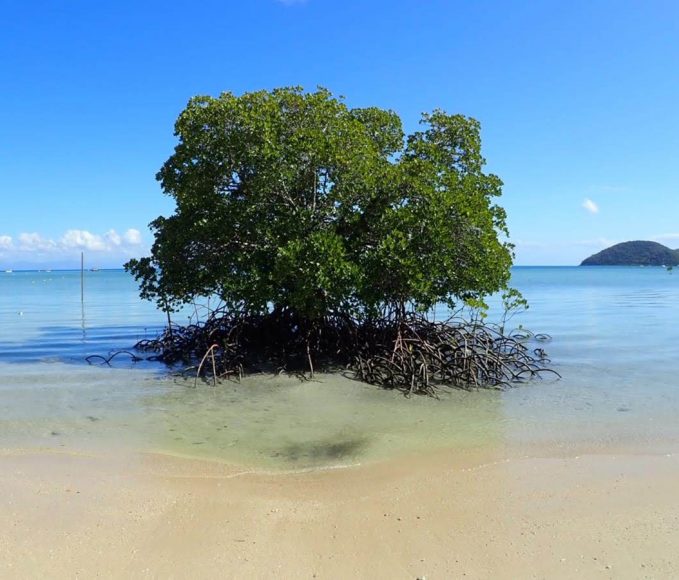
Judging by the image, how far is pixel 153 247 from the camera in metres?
11.1

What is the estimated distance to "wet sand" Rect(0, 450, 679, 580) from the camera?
12.2ft

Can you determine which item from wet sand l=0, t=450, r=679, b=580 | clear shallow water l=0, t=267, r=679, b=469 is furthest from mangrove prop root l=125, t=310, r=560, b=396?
wet sand l=0, t=450, r=679, b=580

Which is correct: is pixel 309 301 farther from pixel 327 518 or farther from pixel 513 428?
pixel 327 518

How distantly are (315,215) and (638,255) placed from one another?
137902 mm

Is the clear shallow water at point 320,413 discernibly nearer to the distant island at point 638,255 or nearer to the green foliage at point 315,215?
the green foliage at point 315,215

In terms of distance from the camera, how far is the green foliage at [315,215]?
9016mm

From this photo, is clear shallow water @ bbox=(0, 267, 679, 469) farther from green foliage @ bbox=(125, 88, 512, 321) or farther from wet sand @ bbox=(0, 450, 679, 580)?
green foliage @ bbox=(125, 88, 512, 321)

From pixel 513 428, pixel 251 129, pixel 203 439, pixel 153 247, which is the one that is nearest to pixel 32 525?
pixel 203 439

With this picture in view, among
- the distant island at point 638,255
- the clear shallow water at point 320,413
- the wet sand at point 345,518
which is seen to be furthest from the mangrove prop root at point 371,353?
the distant island at point 638,255

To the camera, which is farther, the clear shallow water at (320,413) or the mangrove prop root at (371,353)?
the mangrove prop root at (371,353)

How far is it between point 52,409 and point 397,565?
627 cm

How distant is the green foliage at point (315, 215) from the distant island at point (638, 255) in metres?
124

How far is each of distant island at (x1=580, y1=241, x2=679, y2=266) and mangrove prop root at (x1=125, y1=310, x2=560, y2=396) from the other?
12311 centimetres

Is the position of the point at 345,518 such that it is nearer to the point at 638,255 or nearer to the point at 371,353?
the point at 371,353
